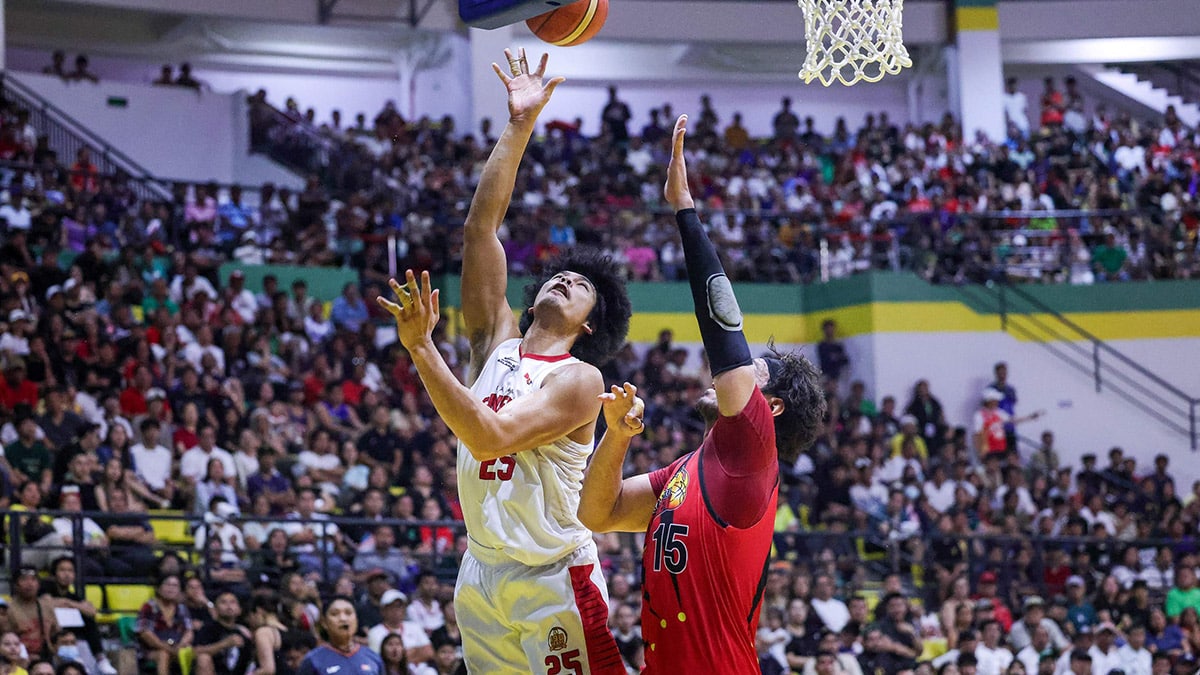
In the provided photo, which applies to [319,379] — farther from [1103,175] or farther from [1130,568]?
[1103,175]

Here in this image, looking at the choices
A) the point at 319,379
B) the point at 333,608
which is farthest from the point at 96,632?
the point at 319,379

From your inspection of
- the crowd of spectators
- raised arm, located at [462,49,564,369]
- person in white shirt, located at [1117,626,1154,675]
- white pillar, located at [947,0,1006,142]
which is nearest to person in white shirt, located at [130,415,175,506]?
the crowd of spectators

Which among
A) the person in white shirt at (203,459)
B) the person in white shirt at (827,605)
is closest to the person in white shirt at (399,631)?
the person in white shirt at (203,459)

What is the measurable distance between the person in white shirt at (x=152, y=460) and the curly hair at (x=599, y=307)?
23.6 ft

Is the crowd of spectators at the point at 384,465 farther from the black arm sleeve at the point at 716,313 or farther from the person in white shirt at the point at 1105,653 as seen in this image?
the black arm sleeve at the point at 716,313

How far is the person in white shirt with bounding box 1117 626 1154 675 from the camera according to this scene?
12.7 m

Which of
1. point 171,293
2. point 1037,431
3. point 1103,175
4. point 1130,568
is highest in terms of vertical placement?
point 1103,175

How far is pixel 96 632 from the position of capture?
10.0m

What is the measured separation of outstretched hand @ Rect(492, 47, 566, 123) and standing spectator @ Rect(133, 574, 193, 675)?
5.79m

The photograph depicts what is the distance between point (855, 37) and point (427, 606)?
5775 millimetres

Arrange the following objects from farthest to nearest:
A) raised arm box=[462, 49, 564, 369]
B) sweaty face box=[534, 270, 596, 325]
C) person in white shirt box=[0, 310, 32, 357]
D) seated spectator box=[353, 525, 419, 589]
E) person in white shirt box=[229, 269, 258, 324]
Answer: person in white shirt box=[229, 269, 258, 324] < person in white shirt box=[0, 310, 32, 357] < seated spectator box=[353, 525, 419, 589] < raised arm box=[462, 49, 564, 369] < sweaty face box=[534, 270, 596, 325]

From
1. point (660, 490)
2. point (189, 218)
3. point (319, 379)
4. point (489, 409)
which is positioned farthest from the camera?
point (189, 218)

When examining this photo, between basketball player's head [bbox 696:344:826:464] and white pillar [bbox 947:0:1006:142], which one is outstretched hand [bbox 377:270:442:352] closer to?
basketball player's head [bbox 696:344:826:464]

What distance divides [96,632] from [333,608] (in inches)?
101
